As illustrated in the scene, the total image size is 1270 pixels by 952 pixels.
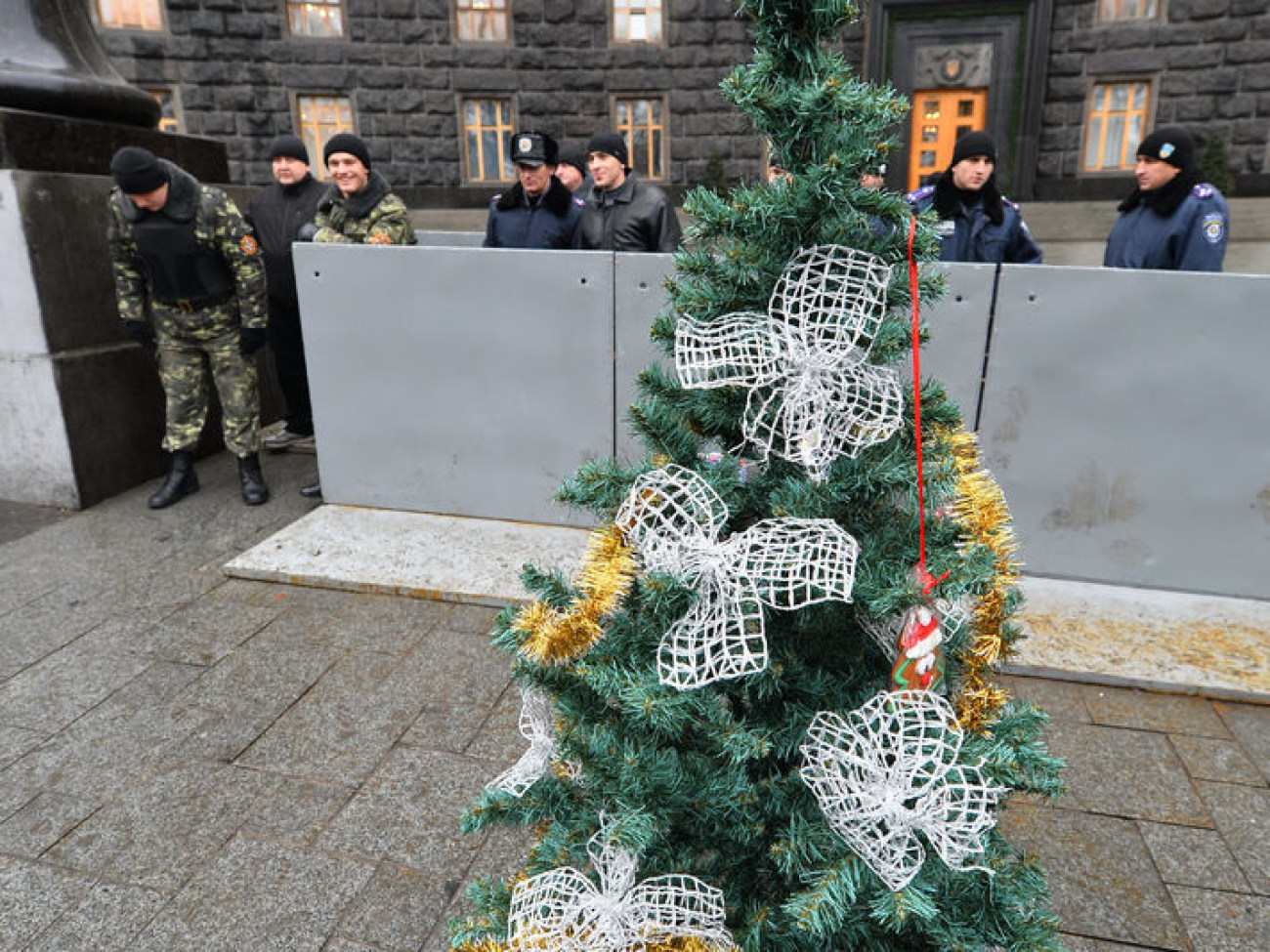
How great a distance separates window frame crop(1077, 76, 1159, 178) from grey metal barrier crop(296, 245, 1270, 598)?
13602 mm

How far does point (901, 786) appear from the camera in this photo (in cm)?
136

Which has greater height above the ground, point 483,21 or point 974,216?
point 483,21

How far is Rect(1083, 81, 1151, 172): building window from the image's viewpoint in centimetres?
1507

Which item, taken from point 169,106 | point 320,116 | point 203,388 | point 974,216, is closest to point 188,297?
point 203,388

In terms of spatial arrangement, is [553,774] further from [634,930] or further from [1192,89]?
[1192,89]

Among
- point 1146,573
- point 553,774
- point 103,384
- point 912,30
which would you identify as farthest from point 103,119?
A: point 912,30

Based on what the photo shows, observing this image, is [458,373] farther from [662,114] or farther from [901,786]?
[662,114]

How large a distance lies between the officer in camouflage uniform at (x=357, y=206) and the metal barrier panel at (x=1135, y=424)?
3.38 meters

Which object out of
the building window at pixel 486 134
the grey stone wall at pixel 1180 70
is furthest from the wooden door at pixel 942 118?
the building window at pixel 486 134

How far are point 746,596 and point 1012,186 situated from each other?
1657 cm

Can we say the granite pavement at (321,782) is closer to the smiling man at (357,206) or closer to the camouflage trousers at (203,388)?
the camouflage trousers at (203,388)

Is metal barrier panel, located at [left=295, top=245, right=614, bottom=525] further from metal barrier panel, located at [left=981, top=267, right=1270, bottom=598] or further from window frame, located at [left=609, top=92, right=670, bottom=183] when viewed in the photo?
window frame, located at [left=609, top=92, right=670, bottom=183]

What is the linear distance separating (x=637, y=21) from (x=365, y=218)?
13.1 metres

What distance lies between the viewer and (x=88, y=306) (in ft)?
17.0
